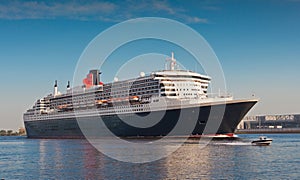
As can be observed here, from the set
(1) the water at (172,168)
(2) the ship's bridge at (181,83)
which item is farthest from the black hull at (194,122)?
(1) the water at (172,168)

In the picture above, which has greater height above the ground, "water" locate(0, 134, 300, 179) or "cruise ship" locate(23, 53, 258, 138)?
"cruise ship" locate(23, 53, 258, 138)

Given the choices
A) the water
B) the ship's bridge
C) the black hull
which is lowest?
the water

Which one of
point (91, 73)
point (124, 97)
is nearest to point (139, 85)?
point (124, 97)

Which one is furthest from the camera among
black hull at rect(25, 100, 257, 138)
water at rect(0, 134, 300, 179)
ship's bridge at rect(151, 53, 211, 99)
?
ship's bridge at rect(151, 53, 211, 99)

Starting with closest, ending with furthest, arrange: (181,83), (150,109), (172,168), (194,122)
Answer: (172,168), (194,122), (150,109), (181,83)

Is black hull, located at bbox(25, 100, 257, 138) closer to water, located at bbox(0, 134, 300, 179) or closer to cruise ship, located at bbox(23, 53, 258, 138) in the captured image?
cruise ship, located at bbox(23, 53, 258, 138)

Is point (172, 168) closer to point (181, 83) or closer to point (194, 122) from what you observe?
point (194, 122)

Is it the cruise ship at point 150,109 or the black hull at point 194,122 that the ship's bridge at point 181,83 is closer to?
the cruise ship at point 150,109

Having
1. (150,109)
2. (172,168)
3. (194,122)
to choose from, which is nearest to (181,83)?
(150,109)

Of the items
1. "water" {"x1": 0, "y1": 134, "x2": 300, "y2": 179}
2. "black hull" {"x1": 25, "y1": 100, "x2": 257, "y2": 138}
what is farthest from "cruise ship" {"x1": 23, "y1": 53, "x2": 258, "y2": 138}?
"water" {"x1": 0, "y1": 134, "x2": 300, "y2": 179}

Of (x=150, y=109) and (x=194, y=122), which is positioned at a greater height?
(x=150, y=109)
